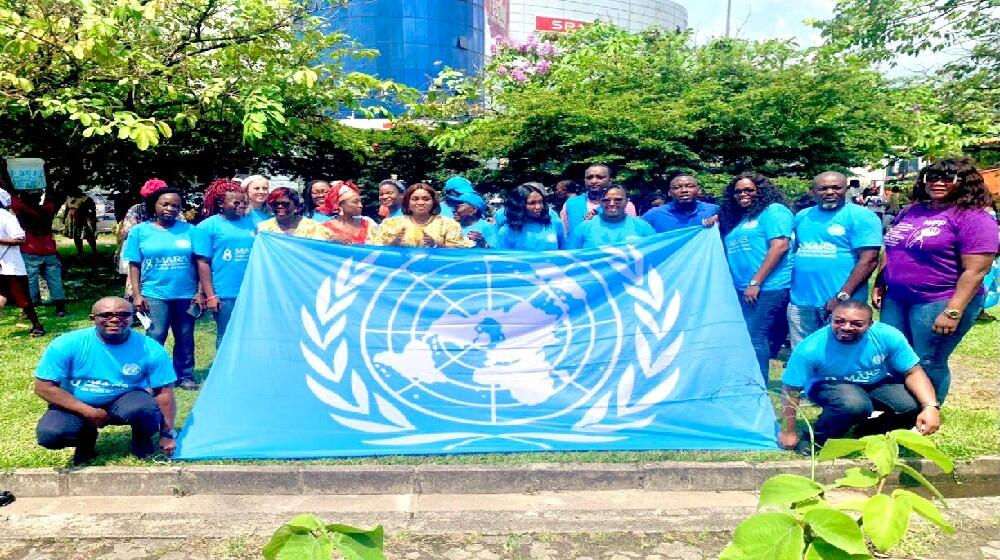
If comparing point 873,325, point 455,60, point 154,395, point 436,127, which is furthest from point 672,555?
point 455,60

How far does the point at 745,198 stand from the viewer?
216 inches

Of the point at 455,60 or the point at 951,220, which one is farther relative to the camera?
the point at 455,60

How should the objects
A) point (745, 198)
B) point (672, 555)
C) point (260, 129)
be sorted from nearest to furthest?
point (672, 555)
point (745, 198)
point (260, 129)

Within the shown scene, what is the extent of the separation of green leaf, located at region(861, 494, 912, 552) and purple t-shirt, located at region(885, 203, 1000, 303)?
3.63 meters

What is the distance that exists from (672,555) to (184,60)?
7924 millimetres

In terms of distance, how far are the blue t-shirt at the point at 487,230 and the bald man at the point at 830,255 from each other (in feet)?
7.16

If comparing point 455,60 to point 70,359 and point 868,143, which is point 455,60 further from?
point 70,359

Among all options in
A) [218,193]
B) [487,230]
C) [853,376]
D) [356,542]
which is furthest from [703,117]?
[356,542]

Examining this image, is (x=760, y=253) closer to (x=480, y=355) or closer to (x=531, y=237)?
(x=531, y=237)

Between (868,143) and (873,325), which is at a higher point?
(868,143)

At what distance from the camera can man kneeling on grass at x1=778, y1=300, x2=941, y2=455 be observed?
4.31 metres

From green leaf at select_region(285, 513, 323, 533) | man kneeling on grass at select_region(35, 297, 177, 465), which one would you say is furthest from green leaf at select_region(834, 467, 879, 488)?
man kneeling on grass at select_region(35, 297, 177, 465)

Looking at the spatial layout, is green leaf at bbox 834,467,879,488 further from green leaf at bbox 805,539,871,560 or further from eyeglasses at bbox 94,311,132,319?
eyeglasses at bbox 94,311,132,319

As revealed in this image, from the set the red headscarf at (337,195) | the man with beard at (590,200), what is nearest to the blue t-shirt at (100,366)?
the red headscarf at (337,195)
